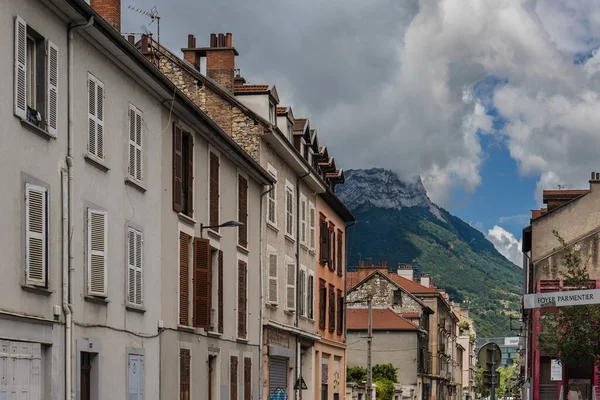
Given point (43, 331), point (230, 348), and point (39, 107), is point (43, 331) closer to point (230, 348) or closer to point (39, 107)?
point (39, 107)

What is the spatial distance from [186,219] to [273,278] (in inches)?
409

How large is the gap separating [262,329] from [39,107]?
18722mm

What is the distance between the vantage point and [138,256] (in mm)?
22016

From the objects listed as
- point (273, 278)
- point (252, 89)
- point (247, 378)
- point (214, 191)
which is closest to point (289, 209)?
point (273, 278)

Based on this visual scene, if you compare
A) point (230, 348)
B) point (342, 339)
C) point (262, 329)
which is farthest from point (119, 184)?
point (342, 339)

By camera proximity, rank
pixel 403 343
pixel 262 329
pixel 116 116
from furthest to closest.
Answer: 1. pixel 403 343
2. pixel 262 329
3. pixel 116 116

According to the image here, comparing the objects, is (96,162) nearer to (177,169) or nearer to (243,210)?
(177,169)

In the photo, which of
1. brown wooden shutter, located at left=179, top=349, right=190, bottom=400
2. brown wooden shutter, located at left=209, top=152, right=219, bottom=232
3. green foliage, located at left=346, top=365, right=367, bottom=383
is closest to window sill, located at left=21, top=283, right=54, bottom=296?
brown wooden shutter, located at left=179, top=349, right=190, bottom=400

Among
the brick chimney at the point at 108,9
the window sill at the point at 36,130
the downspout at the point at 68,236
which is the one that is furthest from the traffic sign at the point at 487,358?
the brick chimney at the point at 108,9

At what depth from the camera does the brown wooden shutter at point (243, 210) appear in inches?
1236

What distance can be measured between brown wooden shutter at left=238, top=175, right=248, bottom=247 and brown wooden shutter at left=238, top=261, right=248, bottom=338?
2.34 feet

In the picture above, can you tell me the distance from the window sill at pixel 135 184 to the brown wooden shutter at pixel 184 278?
3.13m

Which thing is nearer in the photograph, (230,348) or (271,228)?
(230,348)

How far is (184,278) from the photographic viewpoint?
25.6 meters
